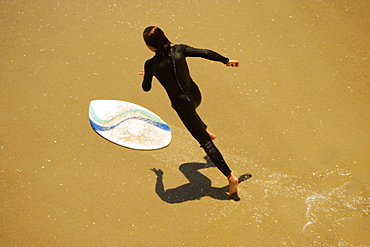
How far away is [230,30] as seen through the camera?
4797 millimetres

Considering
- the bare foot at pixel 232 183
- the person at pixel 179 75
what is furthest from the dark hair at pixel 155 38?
the bare foot at pixel 232 183

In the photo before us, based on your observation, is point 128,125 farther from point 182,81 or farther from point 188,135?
point 182,81

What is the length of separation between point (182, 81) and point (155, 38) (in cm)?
39

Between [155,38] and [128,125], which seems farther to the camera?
[128,125]

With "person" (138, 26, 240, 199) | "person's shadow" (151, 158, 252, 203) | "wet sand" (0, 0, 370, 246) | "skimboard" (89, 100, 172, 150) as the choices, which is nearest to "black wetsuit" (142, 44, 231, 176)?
"person" (138, 26, 240, 199)

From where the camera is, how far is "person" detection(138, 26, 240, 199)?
2.81 metres

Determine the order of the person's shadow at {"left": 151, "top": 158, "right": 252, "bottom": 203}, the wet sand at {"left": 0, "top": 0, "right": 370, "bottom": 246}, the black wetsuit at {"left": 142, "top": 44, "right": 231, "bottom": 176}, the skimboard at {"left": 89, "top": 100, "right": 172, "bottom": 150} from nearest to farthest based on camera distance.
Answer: the black wetsuit at {"left": 142, "top": 44, "right": 231, "bottom": 176} → the wet sand at {"left": 0, "top": 0, "right": 370, "bottom": 246} → the person's shadow at {"left": 151, "top": 158, "right": 252, "bottom": 203} → the skimboard at {"left": 89, "top": 100, "right": 172, "bottom": 150}

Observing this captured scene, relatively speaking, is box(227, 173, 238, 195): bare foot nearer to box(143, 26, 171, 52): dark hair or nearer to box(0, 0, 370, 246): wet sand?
box(0, 0, 370, 246): wet sand

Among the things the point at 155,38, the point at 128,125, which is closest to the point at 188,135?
the point at 128,125

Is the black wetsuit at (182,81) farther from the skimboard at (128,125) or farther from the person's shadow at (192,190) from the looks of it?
the skimboard at (128,125)

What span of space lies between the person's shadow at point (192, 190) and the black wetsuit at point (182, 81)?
0.28 meters

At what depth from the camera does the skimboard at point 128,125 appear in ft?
12.1

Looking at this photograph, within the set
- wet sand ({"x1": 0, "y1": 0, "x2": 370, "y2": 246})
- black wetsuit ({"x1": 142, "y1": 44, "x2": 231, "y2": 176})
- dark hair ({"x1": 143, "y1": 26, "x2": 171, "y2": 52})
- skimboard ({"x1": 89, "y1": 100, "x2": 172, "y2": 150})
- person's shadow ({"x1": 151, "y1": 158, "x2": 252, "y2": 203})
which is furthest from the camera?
skimboard ({"x1": 89, "y1": 100, "x2": 172, "y2": 150})

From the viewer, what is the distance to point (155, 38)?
9.04 feet
